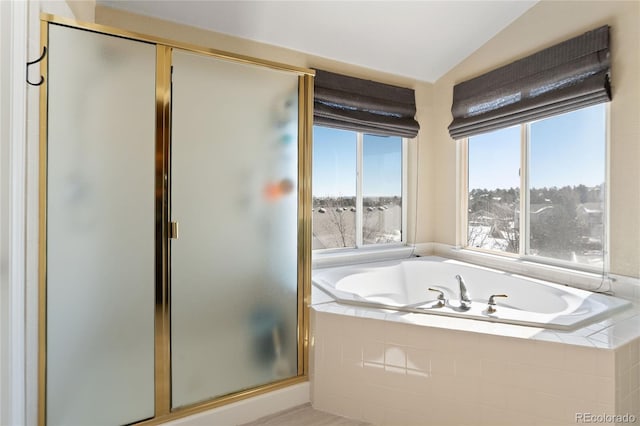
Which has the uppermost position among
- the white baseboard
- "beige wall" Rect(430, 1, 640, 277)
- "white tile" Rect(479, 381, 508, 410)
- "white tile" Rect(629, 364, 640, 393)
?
"beige wall" Rect(430, 1, 640, 277)

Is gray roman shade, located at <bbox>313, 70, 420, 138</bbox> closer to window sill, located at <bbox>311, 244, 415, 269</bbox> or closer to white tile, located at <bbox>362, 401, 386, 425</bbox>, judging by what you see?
window sill, located at <bbox>311, 244, 415, 269</bbox>

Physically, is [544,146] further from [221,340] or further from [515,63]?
[221,340]

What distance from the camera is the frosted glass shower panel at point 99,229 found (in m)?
1.28

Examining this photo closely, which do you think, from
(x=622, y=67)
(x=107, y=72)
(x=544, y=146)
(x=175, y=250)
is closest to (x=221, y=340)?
(x=175, y=250)

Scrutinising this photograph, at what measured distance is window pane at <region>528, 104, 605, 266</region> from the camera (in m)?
2.09

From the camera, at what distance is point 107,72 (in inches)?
53.0

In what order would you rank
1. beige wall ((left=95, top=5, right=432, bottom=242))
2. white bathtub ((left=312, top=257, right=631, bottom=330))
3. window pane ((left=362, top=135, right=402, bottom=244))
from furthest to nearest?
window pane ((left=362, top=135, right=402, bottom=244)) < beige wall ((left=95, top=5, right=432, bottom=242)) < white bathtub ((left=312, top=257, right=631, bottom=330))

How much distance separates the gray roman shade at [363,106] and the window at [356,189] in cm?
15

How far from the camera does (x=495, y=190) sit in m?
2.80

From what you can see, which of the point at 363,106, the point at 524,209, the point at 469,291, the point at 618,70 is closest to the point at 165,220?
the point at 363,106

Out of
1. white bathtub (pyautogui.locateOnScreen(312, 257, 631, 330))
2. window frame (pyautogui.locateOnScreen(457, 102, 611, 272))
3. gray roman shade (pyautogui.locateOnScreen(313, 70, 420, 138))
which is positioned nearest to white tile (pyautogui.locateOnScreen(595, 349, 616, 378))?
white bathtub (pyautogui.locateOnScreen(312, 257, 631, 330))

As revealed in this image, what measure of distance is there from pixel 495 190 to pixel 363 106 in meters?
1.35

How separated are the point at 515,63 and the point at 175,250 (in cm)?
271

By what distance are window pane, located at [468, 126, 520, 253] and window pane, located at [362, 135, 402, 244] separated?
67 centimetres
